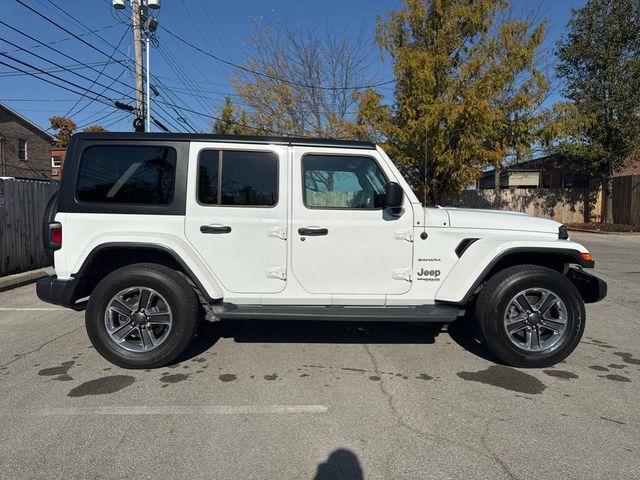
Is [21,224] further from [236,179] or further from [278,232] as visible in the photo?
[278,232]

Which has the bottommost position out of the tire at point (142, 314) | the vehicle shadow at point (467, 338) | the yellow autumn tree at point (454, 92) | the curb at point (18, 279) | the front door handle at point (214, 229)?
the vehicle shadow at point (467, 338)

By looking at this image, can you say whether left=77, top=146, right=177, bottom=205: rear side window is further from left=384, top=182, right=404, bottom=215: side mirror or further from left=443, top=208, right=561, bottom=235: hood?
left=443, top=208, right=561, bottom=235: hood

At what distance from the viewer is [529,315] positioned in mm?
4219

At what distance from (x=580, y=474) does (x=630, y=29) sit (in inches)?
922

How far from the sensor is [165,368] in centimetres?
425

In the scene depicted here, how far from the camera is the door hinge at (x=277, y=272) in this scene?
422cm

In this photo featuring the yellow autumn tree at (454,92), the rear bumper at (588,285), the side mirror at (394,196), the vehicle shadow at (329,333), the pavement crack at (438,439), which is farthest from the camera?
the yellow autumn tree at (454,92)

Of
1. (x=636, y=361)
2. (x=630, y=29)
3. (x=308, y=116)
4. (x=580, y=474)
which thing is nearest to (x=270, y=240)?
(x=580, y=474)

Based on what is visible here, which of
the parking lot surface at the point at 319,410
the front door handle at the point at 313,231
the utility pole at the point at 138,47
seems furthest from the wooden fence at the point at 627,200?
the front door handle at the point at 313,231

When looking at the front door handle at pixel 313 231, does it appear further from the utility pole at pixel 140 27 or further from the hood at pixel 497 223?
the utility pole at pixel 140 27

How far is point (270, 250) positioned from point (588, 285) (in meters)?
3.09

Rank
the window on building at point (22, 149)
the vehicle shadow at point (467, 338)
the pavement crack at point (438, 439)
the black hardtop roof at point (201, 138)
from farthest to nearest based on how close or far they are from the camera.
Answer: the window on building at point (22, 149), the vehicle shadow at point (467, 338), the black hardtop roof at point (201, 138), the pavement crack at point (438, 439)

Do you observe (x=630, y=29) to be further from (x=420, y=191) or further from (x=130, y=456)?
(x=130, y=456)

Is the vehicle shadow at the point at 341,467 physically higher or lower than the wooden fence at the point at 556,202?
lower
